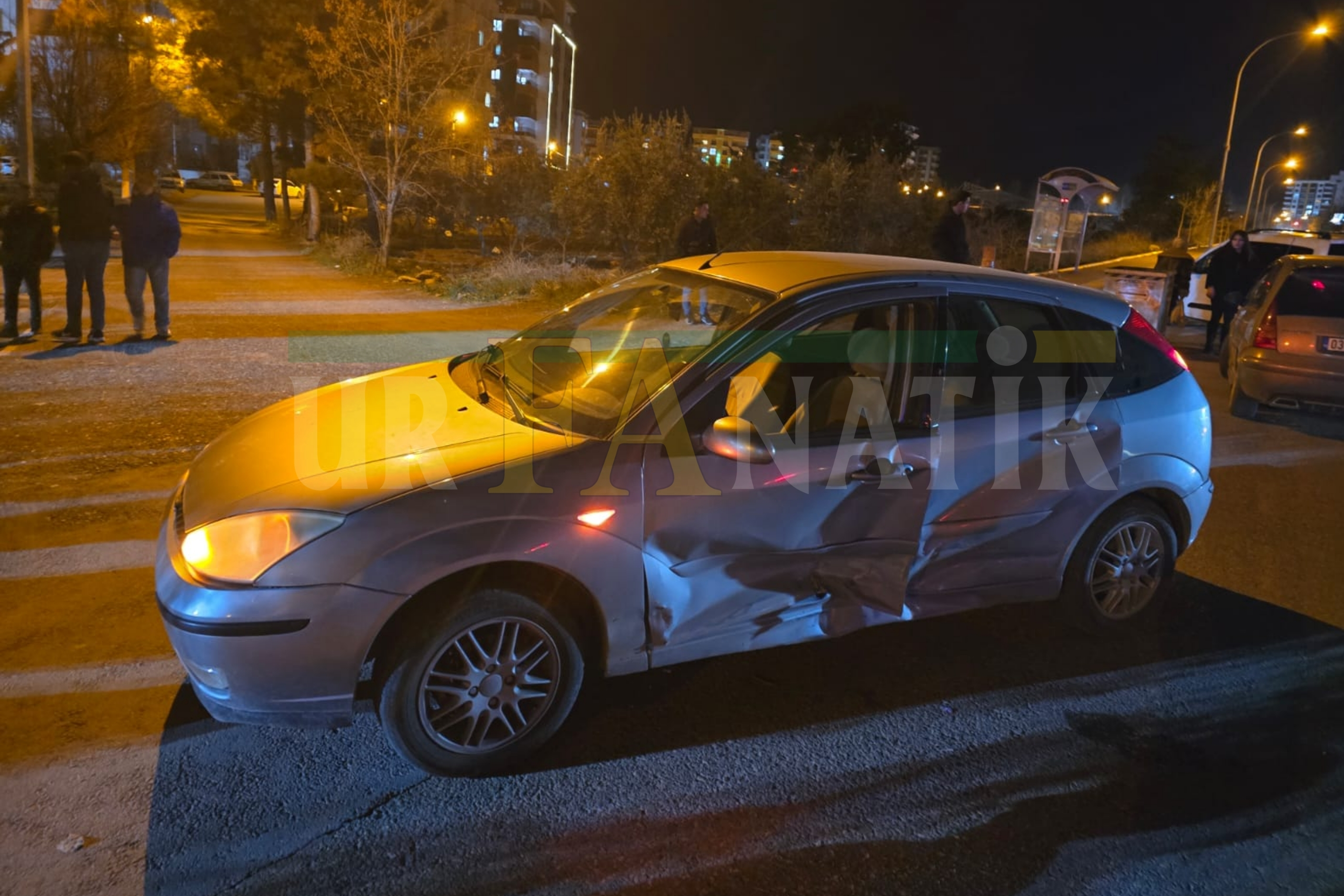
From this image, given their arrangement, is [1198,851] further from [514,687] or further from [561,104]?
[561,104]

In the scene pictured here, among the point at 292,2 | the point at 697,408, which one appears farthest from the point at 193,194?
the point at 697,408

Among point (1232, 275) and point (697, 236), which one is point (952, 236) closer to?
point (697, 236)

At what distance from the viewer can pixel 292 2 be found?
1088 inches

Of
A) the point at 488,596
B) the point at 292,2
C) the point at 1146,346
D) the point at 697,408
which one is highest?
the point at 292,2

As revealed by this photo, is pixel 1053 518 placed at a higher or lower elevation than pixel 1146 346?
lower

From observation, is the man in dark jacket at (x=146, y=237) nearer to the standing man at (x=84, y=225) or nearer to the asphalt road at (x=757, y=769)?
the standing man at (x=84, y=225)

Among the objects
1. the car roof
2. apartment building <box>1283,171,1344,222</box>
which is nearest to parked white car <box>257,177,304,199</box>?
the car roof

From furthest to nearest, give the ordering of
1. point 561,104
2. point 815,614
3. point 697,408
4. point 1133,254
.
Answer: point 561,104, point 1133,254, point 815,614, point 697,408

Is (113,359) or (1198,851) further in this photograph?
(113,359)

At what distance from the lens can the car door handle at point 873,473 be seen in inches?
140

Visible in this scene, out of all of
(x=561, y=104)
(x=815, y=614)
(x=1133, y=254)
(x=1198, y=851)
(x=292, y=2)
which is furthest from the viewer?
(x=561, y=104)

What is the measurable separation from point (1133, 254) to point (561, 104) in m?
56.4

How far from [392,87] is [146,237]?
12.8m

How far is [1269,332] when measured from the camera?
9078 mm
